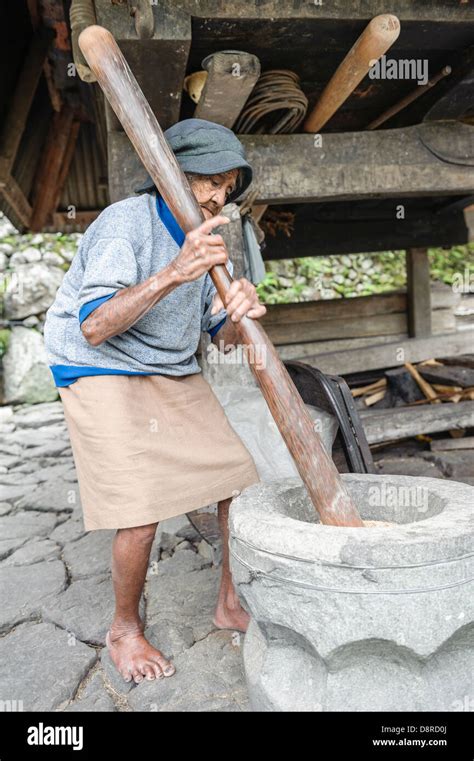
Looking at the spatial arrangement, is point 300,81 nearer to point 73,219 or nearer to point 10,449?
point 73,219

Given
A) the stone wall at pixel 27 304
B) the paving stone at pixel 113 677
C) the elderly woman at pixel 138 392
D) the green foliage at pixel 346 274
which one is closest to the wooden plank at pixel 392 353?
the elderly woman at pixel 138 392

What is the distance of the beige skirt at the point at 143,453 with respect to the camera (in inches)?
79.6

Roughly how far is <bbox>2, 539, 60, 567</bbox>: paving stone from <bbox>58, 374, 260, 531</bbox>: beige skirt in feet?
4.53

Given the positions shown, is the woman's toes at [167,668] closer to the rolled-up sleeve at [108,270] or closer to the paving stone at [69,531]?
the rolled-up sleeve at [108,270]

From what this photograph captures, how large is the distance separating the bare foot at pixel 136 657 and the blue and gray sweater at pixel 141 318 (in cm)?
95

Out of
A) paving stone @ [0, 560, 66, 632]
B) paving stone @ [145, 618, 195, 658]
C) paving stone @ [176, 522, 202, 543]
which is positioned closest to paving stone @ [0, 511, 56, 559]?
paving stone @ [0, 560, 66, 632]

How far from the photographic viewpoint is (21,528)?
378 centimetres

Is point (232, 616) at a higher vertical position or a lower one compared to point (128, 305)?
lower

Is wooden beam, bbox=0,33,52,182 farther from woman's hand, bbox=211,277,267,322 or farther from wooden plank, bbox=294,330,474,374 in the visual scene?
woman's hand, bbox=211,277,267,322

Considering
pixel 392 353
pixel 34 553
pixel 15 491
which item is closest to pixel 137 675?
pixel 34 553

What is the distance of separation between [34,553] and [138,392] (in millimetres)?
1732

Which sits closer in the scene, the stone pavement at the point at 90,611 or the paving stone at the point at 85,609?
the stone pavement at the point at 90,611

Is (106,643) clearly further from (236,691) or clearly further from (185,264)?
(185,264)

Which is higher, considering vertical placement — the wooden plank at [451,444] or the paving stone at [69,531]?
the wooden plank at [451,444]
